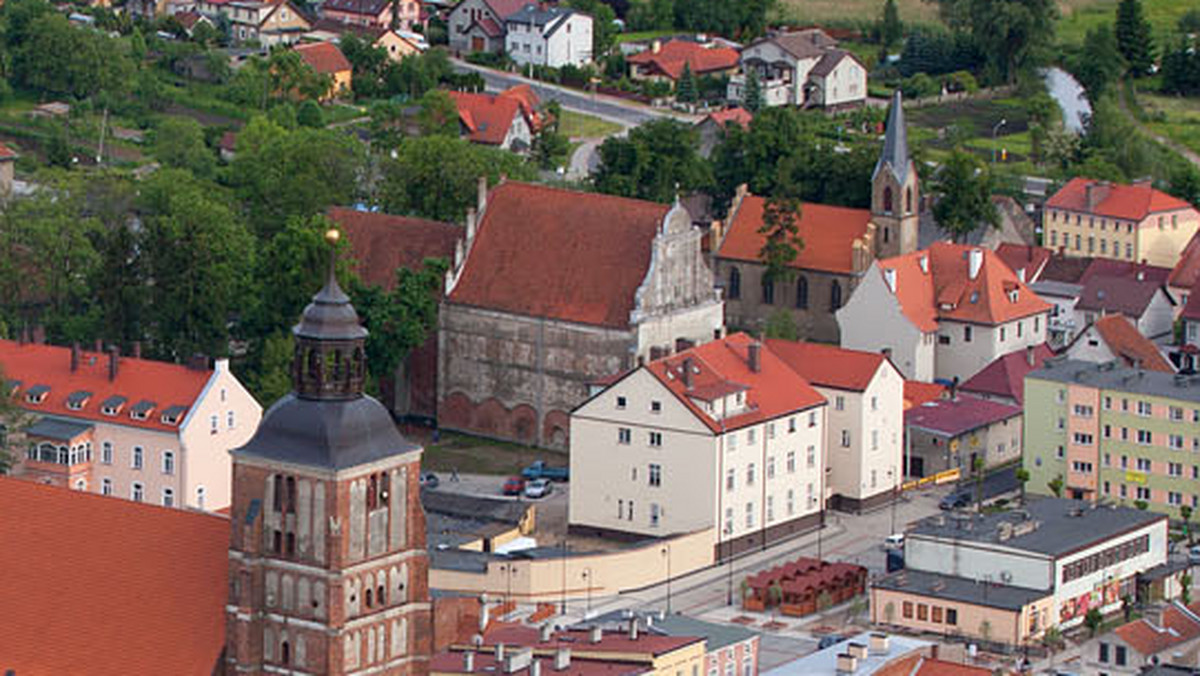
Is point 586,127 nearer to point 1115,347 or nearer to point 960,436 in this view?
point 1115,347

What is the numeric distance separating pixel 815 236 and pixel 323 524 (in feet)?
223

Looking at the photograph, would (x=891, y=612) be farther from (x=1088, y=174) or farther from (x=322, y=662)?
(x=1088, y=174)

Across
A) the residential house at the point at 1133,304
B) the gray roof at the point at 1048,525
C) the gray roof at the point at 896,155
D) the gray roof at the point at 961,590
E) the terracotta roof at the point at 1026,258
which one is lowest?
the gray roof at the point at 961,590

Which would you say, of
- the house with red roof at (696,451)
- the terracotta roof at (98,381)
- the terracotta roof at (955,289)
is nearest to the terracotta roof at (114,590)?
the terracotta roof at (98,381)

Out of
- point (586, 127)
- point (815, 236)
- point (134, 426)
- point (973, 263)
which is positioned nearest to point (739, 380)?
point (134, 426)

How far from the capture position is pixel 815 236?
484 feet

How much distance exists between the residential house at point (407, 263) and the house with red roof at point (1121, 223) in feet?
125

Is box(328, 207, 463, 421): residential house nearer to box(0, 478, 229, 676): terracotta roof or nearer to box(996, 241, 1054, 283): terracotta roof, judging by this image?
box(996, 241, 1054, 283): terracotta roof

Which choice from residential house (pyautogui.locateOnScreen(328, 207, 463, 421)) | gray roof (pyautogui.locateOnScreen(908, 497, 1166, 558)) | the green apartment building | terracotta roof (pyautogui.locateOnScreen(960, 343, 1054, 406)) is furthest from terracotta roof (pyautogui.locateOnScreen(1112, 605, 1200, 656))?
residential house (pyautogui.locateOnScreen(328, 207, 463, 421))

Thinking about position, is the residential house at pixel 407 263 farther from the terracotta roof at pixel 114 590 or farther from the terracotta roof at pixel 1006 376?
the terracotta roof at pixel 114 590

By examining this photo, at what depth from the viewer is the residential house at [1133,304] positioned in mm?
147125

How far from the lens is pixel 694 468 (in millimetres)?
117375

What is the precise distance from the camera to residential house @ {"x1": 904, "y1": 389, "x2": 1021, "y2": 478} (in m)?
130

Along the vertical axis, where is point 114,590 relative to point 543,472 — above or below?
above
